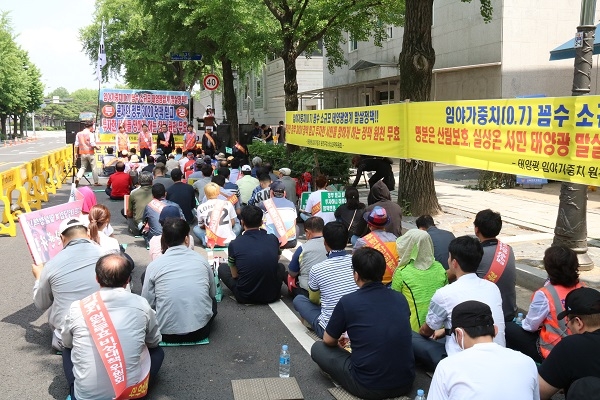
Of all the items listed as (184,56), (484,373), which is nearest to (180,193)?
(484,373)

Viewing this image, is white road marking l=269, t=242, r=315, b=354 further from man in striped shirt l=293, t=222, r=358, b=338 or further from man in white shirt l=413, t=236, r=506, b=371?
man in white shirt l=413, t=236, r=506, b=371

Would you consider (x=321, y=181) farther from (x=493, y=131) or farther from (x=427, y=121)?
(x=493, y=131)

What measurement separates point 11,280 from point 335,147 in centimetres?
650

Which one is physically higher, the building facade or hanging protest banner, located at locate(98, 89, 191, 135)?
the building facade

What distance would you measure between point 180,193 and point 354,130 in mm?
3472

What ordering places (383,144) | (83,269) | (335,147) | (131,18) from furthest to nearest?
1. (131,18)
2. (335,147)
3. (383,144)
4. (83,269)

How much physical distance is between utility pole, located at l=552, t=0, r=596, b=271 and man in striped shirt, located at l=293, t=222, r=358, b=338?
3.57 m

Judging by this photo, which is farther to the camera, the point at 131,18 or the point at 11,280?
the point at 131,18

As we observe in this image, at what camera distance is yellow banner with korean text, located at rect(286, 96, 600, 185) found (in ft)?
19.9

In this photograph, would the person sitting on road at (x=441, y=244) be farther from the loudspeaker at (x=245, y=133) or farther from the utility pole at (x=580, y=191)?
the loudspeaker at (x=245, y=133)

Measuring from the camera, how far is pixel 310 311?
5.73 meters

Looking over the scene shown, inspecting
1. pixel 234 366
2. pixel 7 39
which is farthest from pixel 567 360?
pixel 7 39

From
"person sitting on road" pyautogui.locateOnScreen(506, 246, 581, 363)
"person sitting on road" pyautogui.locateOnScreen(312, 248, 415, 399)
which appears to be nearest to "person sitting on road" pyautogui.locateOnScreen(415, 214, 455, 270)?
"person sitting on road" pyautogui.locateOnScreen(506, 246, 581, 363)

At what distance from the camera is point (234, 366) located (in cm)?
527
